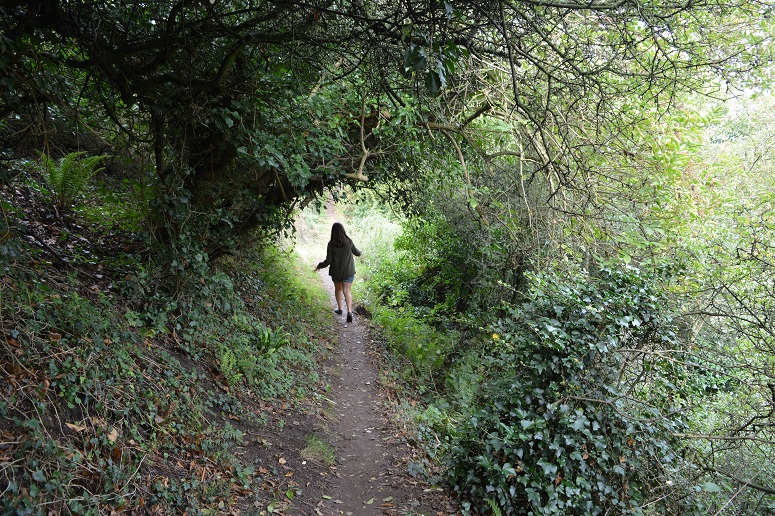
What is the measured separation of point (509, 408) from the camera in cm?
513

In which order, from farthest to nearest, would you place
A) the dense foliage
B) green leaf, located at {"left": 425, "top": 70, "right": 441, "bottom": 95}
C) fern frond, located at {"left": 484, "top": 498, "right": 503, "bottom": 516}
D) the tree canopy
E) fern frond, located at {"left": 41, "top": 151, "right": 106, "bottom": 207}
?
fern frond, located at {"left": 41, "top": 151, "right": 106, "bottom": 207}, fern frond, located at {"left": 484, "top": 498, "right": 503, "bottom": 516}, the dense foliage, the tree canopy, green leaf, located at {"left": 425, "top": 70, "right": 441, "bottom": 95}

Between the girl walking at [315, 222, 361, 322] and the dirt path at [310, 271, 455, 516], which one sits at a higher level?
the girl walking at [315, 222, 361, 322]

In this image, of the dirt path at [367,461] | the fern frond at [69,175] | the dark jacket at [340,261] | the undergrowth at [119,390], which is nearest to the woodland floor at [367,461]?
the dirt path at [367,461]

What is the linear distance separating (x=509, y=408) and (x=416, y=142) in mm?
4128

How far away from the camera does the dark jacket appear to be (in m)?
11.9

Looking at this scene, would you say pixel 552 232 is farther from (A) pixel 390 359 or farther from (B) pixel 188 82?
(A) pixel 390 359

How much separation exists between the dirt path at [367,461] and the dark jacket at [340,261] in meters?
2.71

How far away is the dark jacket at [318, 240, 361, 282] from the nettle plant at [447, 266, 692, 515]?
7.02m

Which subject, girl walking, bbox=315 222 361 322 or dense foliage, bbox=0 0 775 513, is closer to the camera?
dense foliage, bbox=0 0 775 513

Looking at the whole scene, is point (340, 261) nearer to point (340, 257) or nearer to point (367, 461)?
point (340, 257)

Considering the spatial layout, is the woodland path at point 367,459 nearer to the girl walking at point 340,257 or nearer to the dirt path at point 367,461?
the dirt path at point 367,461

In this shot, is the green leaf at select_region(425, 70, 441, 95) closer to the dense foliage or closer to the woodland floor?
the dense foliage

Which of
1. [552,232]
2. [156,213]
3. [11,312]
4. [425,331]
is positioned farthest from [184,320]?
[425,331]

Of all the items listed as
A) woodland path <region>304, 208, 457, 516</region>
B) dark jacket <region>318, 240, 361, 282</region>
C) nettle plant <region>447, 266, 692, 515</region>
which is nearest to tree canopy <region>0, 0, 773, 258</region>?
nettle plant <region>447, 266, 692, 515</region>
